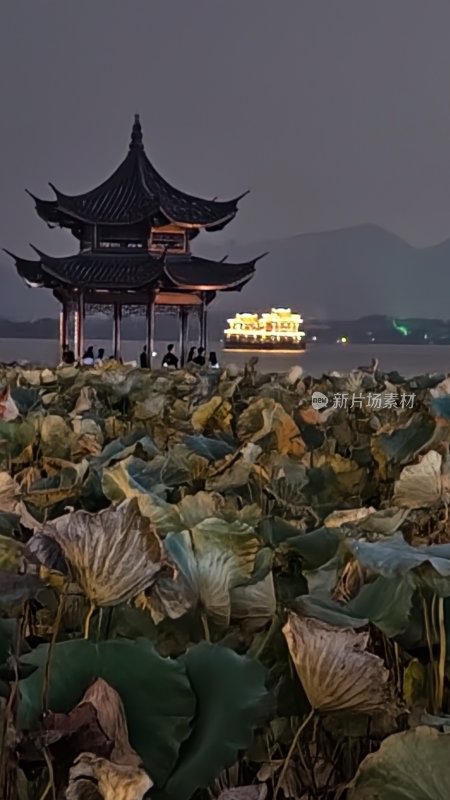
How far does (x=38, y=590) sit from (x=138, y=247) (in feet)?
42.1

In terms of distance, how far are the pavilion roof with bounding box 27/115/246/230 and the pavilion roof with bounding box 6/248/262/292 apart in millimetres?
503

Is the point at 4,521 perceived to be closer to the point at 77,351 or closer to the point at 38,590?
the point at 38,590

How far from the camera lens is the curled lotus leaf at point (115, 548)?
1.25ft

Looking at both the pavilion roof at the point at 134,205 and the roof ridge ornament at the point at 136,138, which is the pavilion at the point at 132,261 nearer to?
the pavilion roof at the point at 134,205

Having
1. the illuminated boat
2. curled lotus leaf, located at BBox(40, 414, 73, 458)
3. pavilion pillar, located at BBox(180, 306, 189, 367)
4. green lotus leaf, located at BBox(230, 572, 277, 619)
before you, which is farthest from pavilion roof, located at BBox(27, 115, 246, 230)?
green lotus leaf, located at BBox(230, 572, 277, 619)

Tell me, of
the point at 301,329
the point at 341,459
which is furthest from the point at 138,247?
the point at 301,329

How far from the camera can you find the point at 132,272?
12.1 m

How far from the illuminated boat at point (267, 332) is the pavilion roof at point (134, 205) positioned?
36.2 feet

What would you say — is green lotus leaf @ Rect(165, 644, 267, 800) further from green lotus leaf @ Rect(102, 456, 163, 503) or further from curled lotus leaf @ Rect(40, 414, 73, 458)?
curled lotus leaf @ Rect(40, 414, 73, 458)

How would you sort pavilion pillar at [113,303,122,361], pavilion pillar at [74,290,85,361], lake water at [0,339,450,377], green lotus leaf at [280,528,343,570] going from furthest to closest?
pavilion pillar at [113,303,122,361]
pavilion pillar at [74,290,85,361]
lake water at [0,339,450,377]
green lotus leaf at [280,528,343,570]

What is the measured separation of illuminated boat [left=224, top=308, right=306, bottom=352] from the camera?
82.3 feet

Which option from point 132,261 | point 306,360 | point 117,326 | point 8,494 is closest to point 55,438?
point 8,494

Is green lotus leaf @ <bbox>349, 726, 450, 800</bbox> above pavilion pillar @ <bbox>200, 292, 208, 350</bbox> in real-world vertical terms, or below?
below

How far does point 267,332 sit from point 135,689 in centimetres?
2535
